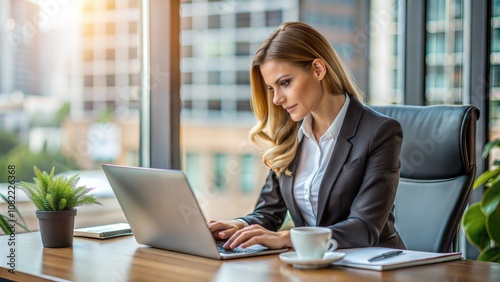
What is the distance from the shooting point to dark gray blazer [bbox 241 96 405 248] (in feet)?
5.82

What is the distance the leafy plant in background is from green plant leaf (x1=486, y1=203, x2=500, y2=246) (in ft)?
6.37

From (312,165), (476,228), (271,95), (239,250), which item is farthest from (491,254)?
(239,250)

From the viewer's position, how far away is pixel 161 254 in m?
1.64

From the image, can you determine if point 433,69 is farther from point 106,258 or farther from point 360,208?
point 106,258

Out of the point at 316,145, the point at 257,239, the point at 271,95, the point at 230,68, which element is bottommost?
the point at 257,239

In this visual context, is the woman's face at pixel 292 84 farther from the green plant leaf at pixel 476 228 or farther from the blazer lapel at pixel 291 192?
the green plant leaf at pixel 476 228

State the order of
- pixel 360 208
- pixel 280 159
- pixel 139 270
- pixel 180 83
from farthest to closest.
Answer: pixel 180 83 → pixel 280 159 → pixel 360 208 → pixel 139 270

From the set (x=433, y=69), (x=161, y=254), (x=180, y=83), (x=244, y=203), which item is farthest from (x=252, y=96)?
(x=244, y=203)

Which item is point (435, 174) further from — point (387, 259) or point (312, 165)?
point (387, 259)

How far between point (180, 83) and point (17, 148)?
2.09 ft

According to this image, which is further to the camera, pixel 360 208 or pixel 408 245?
pixel 408 245

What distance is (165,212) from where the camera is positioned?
5.31 feet

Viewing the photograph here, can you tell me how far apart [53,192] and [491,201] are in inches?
80.9

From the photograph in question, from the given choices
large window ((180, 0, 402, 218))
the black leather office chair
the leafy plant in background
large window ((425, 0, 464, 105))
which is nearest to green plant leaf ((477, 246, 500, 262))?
large window ((425, 0, 464, 105))
